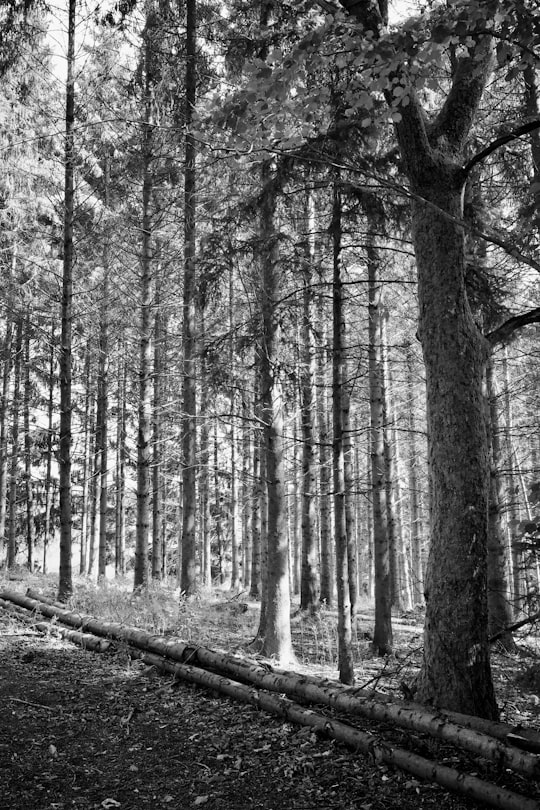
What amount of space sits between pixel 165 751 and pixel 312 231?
7738mm

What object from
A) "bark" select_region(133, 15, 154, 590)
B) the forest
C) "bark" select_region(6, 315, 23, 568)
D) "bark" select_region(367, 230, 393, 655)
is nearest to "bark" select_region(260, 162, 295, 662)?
the forest

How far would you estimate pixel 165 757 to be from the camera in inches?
200

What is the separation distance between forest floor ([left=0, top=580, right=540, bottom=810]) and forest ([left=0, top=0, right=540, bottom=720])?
1239 millimetres

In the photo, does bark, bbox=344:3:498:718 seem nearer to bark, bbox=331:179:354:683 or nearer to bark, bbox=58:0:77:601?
bark, bbox=331:179:354:683

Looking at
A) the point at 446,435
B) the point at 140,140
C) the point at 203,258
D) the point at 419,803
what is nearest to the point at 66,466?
the point at 203,258

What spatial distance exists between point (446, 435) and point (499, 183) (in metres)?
6.58

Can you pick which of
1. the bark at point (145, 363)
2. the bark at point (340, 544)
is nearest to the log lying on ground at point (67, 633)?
the bark at point (145, 363)

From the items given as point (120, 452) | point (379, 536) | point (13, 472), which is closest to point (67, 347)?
point (379, 536)

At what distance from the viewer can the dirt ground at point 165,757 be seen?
4215 millimetres

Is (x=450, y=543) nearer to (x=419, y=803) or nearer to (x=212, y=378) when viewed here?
(x=419, y=803)

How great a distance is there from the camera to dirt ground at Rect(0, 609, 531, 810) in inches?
166

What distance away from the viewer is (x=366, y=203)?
25.3 feet

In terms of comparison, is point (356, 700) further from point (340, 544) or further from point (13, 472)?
point (13, 472)

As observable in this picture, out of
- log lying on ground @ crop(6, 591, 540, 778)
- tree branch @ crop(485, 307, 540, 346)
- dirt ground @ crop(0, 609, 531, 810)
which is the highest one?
tree branch @ crop(485, 307, 540, 346)
